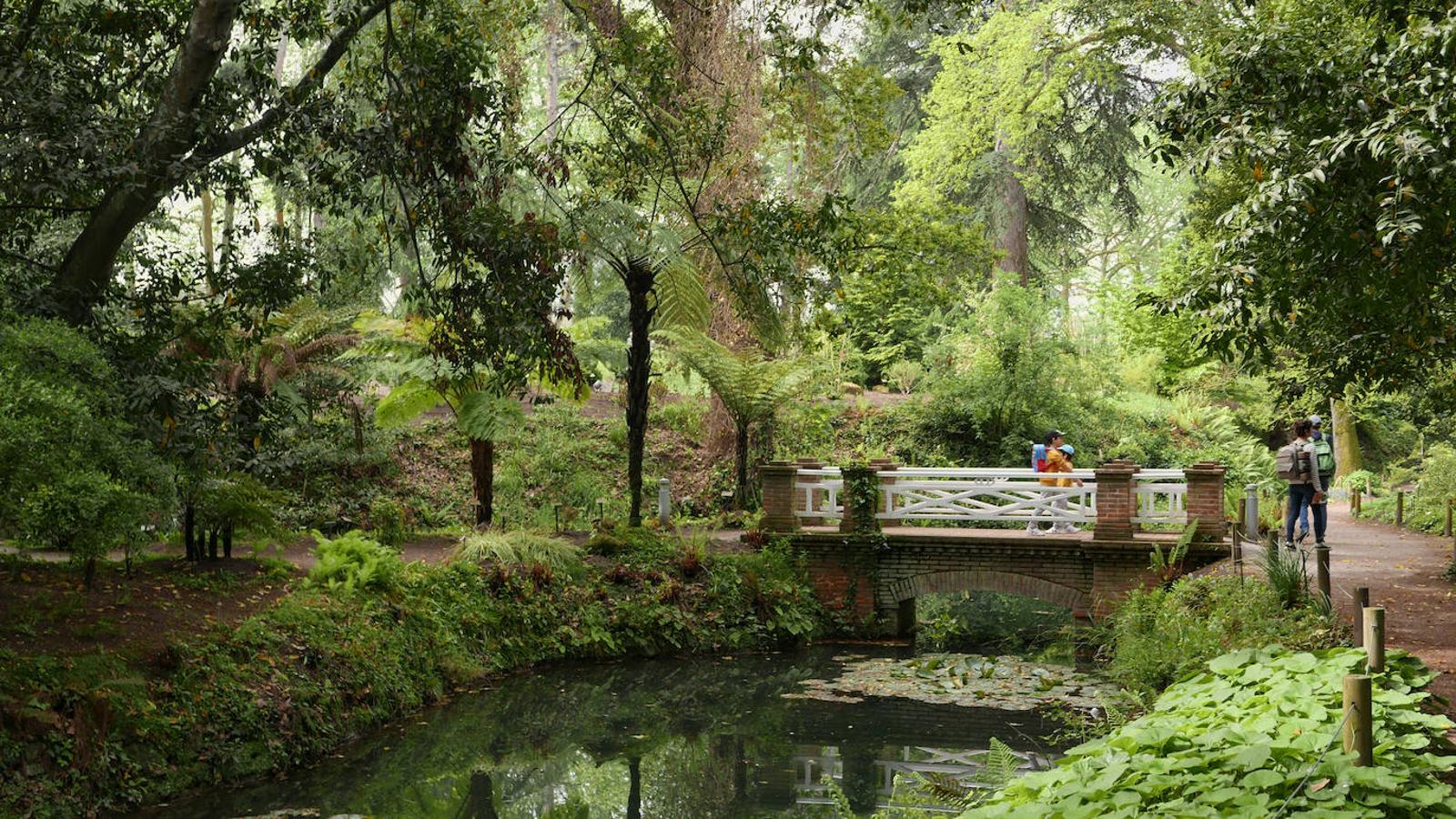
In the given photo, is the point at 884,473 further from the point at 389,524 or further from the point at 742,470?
the point at 389,524

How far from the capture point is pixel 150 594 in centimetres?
1121

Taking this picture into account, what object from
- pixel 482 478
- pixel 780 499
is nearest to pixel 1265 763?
pixel 780 499

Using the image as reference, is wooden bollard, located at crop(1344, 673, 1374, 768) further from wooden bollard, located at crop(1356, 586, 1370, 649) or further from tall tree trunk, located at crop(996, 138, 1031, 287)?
tall tree trunk, located at crop(996, 138, 1031, 287)

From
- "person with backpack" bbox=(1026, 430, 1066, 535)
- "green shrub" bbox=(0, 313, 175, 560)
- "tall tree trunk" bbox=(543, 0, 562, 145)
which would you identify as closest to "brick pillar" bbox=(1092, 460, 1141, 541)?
"person with backpack" bbox=(1026, 430, 1066, 535)

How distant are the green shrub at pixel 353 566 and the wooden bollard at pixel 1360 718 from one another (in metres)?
9.33

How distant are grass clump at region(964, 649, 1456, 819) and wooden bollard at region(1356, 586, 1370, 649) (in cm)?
43

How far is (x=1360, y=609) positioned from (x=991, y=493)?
27.7 ft

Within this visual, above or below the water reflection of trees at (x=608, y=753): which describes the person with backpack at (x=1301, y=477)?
above

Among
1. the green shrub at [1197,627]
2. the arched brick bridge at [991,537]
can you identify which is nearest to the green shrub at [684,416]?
the arched brick bridge at [991,537]

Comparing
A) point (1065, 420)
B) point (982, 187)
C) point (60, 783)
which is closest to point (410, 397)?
point (60, 783)

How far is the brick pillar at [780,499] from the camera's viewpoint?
16656 millimetres

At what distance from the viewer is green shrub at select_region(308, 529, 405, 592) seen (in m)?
12.5

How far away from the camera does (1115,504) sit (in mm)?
15305

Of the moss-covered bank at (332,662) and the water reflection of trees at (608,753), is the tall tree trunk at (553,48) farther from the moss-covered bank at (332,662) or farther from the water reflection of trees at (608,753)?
the water reflection of trees at (608,753)
